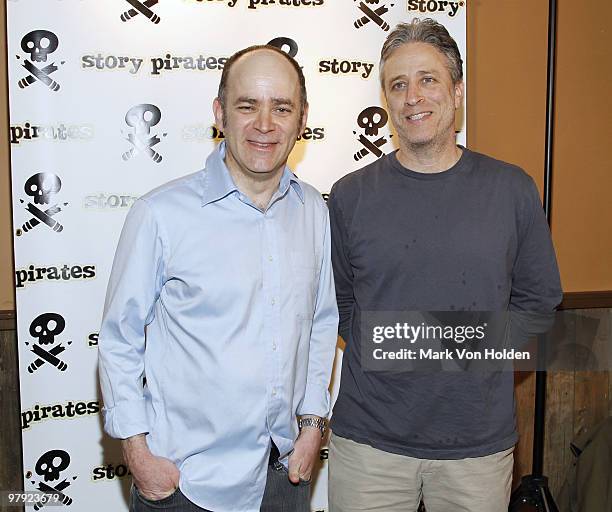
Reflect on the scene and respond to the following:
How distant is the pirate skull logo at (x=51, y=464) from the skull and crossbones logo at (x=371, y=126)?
153 centimetres

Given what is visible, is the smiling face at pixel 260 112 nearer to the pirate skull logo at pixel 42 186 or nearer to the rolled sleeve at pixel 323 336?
the rolled sleeve at pixel 323 336

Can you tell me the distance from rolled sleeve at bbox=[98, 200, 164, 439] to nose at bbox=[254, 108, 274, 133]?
32cm

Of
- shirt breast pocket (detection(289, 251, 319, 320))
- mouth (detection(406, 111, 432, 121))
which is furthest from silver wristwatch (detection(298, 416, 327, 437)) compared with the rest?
mouth (detection(406, 111, 432, 121))

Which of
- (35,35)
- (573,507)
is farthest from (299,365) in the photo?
(573,507)

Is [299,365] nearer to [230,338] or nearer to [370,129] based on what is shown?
[230,338]

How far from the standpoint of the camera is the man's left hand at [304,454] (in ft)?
5.70

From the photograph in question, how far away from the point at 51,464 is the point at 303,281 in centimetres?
132

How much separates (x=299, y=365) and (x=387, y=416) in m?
0.28

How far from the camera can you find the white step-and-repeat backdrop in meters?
2.32

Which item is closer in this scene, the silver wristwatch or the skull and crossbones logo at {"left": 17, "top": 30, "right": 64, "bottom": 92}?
the silver wristwatch

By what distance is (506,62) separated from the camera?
9.58 feet

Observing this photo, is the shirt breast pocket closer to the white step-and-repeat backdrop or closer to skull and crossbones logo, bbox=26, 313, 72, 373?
the white step-and-repeat backdrop

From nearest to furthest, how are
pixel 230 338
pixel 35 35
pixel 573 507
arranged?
pixel 230 338 → pixel 35 35 → pixel 573 507

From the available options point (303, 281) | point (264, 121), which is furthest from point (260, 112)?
point (303, 281)
